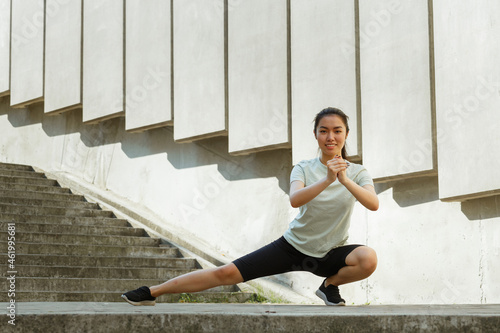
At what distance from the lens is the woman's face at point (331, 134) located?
3.73 metres

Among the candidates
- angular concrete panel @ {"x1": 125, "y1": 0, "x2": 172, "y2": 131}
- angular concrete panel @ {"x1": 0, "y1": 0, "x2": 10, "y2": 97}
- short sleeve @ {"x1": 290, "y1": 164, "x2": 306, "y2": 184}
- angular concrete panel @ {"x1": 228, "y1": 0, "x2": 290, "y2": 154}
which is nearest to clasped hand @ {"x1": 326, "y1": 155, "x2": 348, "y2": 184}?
short sleeve @ {"x1": 290, "y1": 164, "x2": 306, "y2": 184}

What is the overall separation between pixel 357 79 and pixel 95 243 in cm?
354

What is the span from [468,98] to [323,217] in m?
3.25

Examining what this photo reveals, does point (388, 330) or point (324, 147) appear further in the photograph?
point (324, 147)

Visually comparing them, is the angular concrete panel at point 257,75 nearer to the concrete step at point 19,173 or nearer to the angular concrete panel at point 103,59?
the angular concrete panel at point 103,59

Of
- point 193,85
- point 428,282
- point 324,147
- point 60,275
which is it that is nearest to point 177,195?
point 193,85

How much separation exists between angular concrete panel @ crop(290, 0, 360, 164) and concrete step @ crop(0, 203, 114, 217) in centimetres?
308

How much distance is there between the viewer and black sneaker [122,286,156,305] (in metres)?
3.66

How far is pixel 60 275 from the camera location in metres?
7.09

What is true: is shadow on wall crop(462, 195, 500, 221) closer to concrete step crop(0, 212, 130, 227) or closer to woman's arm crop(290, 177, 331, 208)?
woman's arm crop(290, 177, 331, 208)

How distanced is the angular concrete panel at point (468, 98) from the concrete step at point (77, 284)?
3.23 metres

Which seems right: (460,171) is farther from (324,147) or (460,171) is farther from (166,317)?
(166,317)

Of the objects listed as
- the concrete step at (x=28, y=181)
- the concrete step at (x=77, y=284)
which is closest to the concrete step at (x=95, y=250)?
the concrete step at (x=77, y=284)

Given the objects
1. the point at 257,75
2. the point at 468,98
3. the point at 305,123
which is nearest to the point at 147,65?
the point at 257,75
